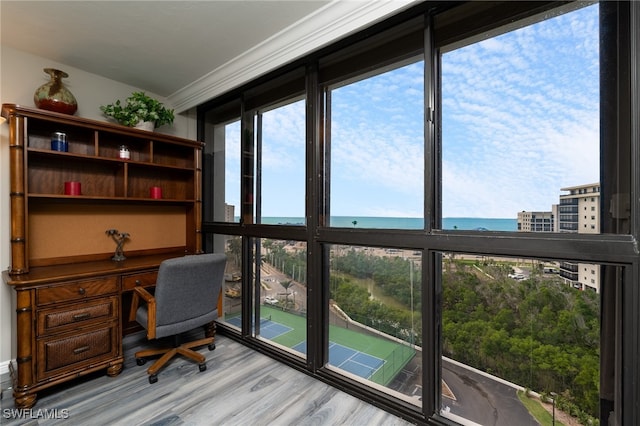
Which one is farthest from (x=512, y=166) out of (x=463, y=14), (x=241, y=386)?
(x=241, y=386)

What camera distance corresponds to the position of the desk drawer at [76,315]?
1855mm

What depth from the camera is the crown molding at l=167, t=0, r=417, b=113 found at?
1.72 m

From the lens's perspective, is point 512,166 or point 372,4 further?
point 372,4

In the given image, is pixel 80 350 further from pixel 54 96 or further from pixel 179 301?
pixel 54 96

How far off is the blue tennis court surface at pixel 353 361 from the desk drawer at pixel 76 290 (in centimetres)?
176

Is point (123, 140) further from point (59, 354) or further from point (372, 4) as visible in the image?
point (372, 4)

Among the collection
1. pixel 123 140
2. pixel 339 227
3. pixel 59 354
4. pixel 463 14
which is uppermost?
pixel 463 14

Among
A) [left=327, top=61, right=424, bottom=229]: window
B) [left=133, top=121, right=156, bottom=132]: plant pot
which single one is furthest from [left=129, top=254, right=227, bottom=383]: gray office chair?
[left=133, top=121, right=156, bottom=132]: plant pot

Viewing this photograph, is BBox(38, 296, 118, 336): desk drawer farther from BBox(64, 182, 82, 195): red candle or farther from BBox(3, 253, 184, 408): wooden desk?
BBox(64, 182, 82, 195): red candle

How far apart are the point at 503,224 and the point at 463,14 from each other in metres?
1.21

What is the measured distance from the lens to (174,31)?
6.72 ft

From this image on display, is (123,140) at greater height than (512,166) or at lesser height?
greater

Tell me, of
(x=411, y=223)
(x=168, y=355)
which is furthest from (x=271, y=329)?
(x=411, y=223)

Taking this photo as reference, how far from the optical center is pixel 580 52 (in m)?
1.31
